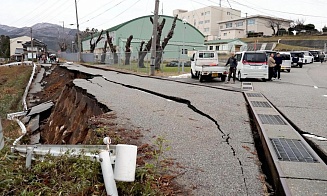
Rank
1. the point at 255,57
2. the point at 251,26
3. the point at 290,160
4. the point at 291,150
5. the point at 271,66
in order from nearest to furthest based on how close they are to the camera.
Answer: the point at 290,160
the point at 291,150
the point at 255,57
the point at 271,66
the point at 251,26

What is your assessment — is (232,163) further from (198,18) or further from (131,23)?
(198,18)

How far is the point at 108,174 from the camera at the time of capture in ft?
10.8

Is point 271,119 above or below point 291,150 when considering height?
above

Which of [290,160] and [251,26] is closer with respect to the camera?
[290,160]

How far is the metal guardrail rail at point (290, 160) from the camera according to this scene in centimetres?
369

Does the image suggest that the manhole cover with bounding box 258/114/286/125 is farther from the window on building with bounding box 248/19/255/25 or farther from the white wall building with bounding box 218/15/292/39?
the window on building with bounding box 248/19/255/25

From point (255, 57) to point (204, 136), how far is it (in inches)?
579

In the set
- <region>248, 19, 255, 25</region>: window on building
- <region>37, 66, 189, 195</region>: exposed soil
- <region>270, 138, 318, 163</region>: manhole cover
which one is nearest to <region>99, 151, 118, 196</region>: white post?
<region>37, 66, 189, 195</region>: exposed soil

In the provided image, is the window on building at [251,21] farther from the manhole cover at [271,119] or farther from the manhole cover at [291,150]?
the manhole cover at [291,150]

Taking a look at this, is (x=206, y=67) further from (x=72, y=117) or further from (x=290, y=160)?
(x=290, y=160)

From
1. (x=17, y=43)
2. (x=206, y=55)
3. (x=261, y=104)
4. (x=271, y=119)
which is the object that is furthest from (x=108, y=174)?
(x=17, y=43)

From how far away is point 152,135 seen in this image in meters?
5.98

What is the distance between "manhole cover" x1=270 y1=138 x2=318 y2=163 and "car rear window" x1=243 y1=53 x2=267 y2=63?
14.2m

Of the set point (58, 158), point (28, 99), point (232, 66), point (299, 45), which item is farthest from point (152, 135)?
point (299, 45)
